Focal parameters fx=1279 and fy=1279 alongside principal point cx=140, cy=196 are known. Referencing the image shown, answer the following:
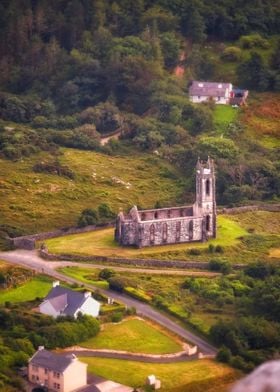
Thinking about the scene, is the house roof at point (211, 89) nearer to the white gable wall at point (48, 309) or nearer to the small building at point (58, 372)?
the white gable wall at point (48, 309)

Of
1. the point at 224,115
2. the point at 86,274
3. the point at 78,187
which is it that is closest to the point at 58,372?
the point at 86,274

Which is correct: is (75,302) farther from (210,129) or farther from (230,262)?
(210,129)

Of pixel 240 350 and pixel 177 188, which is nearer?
pixel 240 350

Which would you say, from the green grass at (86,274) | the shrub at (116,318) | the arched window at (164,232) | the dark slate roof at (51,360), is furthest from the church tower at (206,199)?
the dark slate roof at (51,360)

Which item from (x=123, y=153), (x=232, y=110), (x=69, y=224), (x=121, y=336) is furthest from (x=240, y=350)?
(x=232, y=110)

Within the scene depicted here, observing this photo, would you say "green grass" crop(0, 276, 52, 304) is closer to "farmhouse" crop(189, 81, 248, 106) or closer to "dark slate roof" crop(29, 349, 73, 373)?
"dark slate roof" crop(29, 349, 73, 373)
